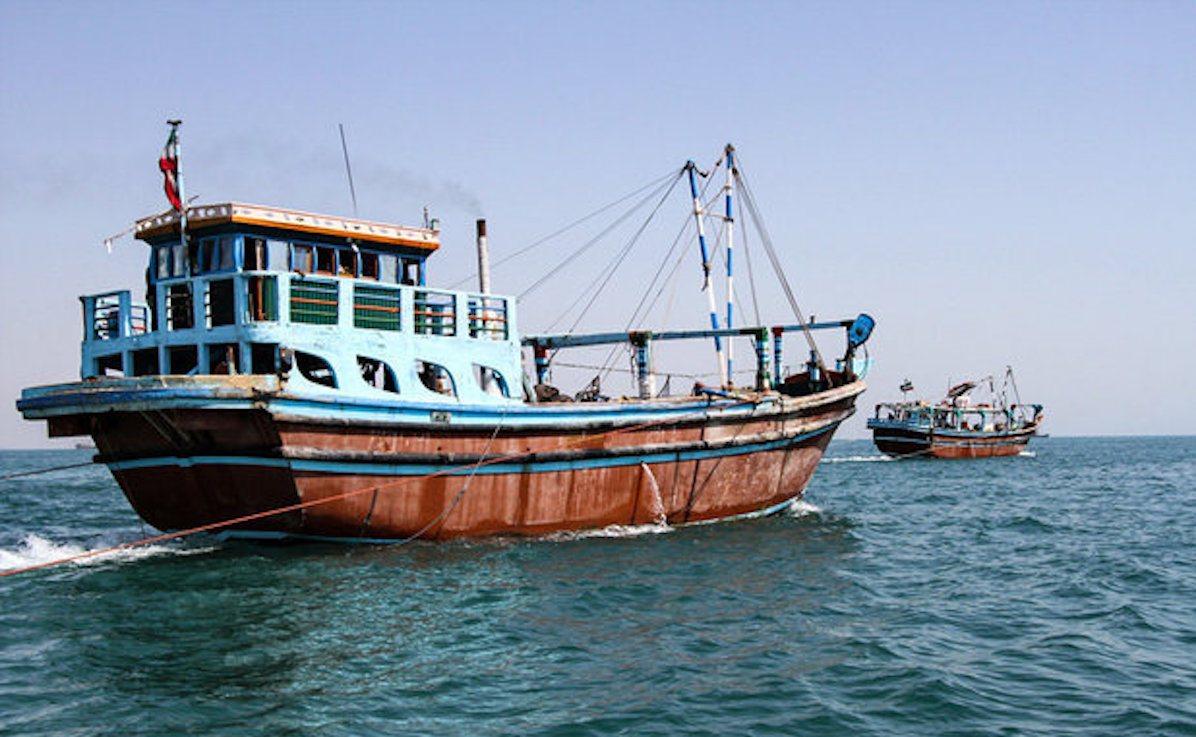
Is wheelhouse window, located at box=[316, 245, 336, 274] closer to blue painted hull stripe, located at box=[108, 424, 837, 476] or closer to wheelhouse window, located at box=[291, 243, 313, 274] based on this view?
wheelhouse window, located at box=[291, 243, 313, 274]

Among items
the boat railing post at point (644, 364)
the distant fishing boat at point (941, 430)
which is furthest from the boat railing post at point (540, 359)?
the distant fishing boat at point (941, 430)

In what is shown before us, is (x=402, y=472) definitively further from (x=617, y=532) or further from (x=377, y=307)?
(x=617, y=532)

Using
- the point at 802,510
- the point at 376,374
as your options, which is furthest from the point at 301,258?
the point at 802,510

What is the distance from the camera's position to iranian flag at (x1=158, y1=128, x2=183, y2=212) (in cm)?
1518

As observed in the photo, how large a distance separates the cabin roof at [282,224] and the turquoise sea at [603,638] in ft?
16.6

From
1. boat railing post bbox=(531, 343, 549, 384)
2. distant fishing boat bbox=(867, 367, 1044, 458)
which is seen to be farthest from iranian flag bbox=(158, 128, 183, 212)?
distant fishing boat bbox=(867, 367, 1044, 458)

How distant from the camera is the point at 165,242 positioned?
52.3ft

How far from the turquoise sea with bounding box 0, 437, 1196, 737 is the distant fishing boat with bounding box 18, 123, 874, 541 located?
2.53 feet

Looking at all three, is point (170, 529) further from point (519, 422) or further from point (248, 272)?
point (519, 422)

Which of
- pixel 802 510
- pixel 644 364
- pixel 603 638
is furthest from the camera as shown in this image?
pixel 802 510

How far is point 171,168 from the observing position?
1535cm

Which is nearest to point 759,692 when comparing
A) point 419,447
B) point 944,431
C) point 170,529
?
point 419,447

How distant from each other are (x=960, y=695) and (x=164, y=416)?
1091 cm

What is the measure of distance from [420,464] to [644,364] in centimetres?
601
